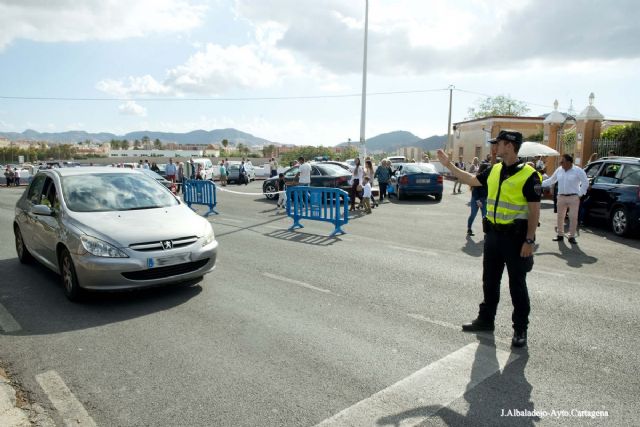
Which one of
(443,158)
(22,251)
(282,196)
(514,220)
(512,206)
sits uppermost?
(443,158)

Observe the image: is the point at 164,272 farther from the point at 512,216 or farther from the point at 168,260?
the point at 512,216

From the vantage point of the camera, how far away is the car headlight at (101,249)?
5430mm

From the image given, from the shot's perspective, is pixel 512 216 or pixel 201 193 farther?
pixel 201 193

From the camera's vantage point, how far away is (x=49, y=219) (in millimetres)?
6344

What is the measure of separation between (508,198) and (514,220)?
0.22 m

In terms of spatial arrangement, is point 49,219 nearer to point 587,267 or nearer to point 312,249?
point 312,249

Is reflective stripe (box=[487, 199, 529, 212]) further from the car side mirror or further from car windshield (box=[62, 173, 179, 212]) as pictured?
the car side mirror

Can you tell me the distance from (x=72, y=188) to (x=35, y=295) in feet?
4.96

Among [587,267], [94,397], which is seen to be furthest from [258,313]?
[587,267]

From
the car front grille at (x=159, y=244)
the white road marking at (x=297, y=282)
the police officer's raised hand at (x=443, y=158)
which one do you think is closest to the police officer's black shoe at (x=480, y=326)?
the police officer's raised hand at (x=443, y=158)

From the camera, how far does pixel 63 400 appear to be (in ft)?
11.7

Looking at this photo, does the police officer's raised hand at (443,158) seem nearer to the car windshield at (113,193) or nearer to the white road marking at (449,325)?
the white road marking at (449,325)

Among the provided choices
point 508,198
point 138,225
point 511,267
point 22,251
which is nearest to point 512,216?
point 508,198

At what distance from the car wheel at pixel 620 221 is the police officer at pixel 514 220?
7.62 m
